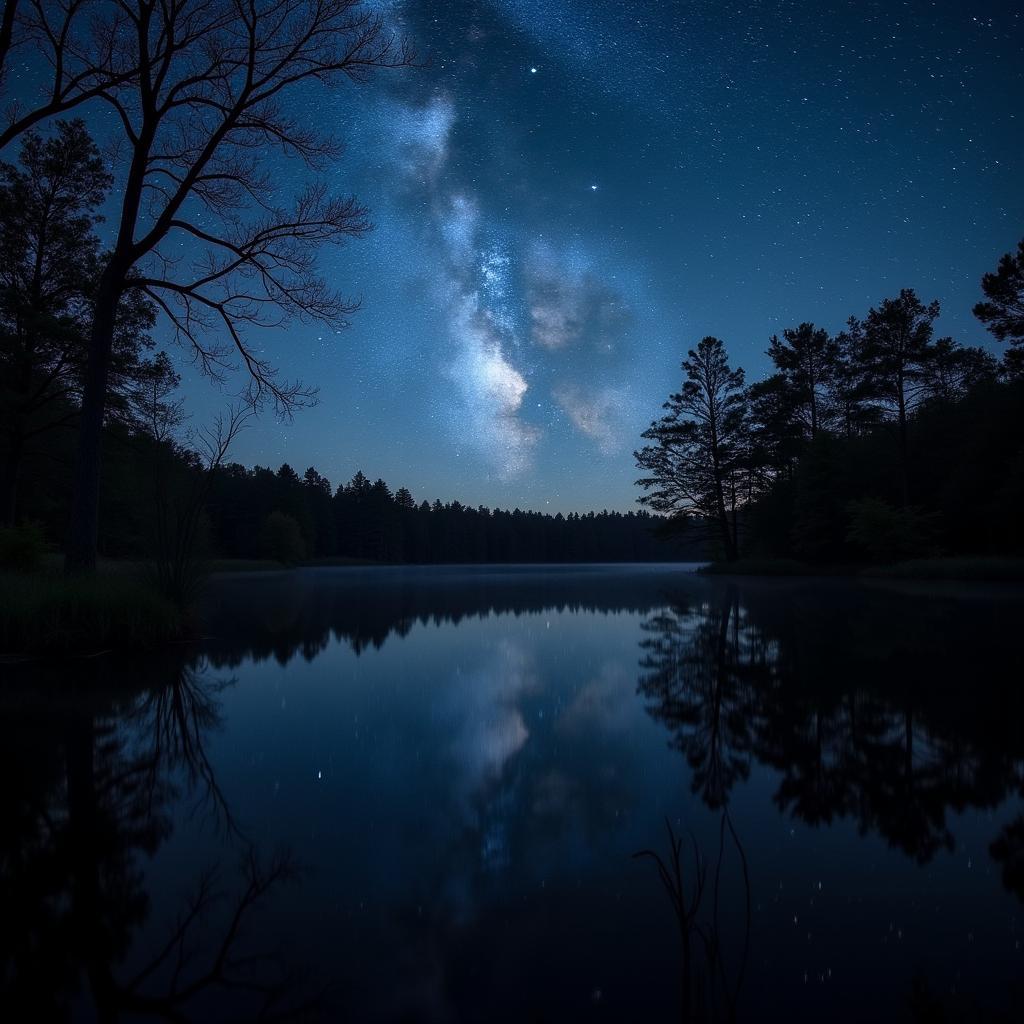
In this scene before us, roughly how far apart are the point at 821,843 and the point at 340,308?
9.52 metres

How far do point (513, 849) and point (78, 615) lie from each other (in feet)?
19.9

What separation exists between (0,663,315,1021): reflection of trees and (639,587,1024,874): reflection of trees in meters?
1.97

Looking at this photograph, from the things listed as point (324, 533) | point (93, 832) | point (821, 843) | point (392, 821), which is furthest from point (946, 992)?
point (324, 533)

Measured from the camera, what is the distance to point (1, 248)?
14.3 metres

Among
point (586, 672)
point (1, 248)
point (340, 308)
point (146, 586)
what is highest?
point (1, 248)

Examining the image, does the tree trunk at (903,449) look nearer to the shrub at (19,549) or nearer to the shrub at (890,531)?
the shrub at (890,531)

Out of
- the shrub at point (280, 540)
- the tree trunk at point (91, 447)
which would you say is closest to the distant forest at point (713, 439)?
the tree trunk at point (91, 447)

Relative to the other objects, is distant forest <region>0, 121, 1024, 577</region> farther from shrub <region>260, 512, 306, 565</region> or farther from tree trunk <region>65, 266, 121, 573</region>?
shrub <region>260, 512, 306, 565</region>

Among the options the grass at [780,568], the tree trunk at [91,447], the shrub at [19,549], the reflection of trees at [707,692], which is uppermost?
the tree trunk at [91,447]

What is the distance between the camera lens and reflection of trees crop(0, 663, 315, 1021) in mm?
1424

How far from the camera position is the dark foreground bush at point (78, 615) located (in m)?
5.82

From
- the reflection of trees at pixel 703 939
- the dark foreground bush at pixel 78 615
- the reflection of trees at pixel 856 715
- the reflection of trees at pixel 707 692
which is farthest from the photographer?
the dark foreground bush at pixel 78 615

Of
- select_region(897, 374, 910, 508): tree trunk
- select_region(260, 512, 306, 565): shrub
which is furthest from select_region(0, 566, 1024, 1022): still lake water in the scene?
select_region(260, 512, 306, 565): shrub

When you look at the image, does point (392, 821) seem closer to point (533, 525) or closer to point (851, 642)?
point (851, 642)
